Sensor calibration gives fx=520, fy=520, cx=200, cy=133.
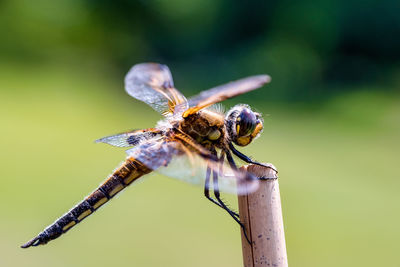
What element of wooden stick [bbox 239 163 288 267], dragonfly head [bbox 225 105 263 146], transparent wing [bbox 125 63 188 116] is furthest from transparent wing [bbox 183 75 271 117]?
wooden stick [bbox 239 163 288 267]

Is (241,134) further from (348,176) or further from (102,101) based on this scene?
(102,101)

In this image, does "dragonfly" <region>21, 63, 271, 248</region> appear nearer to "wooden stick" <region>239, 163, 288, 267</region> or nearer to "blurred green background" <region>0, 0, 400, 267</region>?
"wooden stick" <region>239, 163, 288, 267</region>

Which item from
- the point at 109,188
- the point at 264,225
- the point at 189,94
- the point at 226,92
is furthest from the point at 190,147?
the point at 189,94

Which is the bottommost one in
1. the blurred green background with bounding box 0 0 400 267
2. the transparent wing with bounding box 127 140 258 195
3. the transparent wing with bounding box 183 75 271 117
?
the transparent wing with bounding box 127 140 258 195

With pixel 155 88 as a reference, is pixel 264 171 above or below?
below

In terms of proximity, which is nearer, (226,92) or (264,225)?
(264,225)

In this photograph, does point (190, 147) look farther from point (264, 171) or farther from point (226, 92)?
point (264, 171)

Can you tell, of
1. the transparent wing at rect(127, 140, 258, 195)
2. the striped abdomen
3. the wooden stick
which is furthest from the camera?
the striped abdomen
